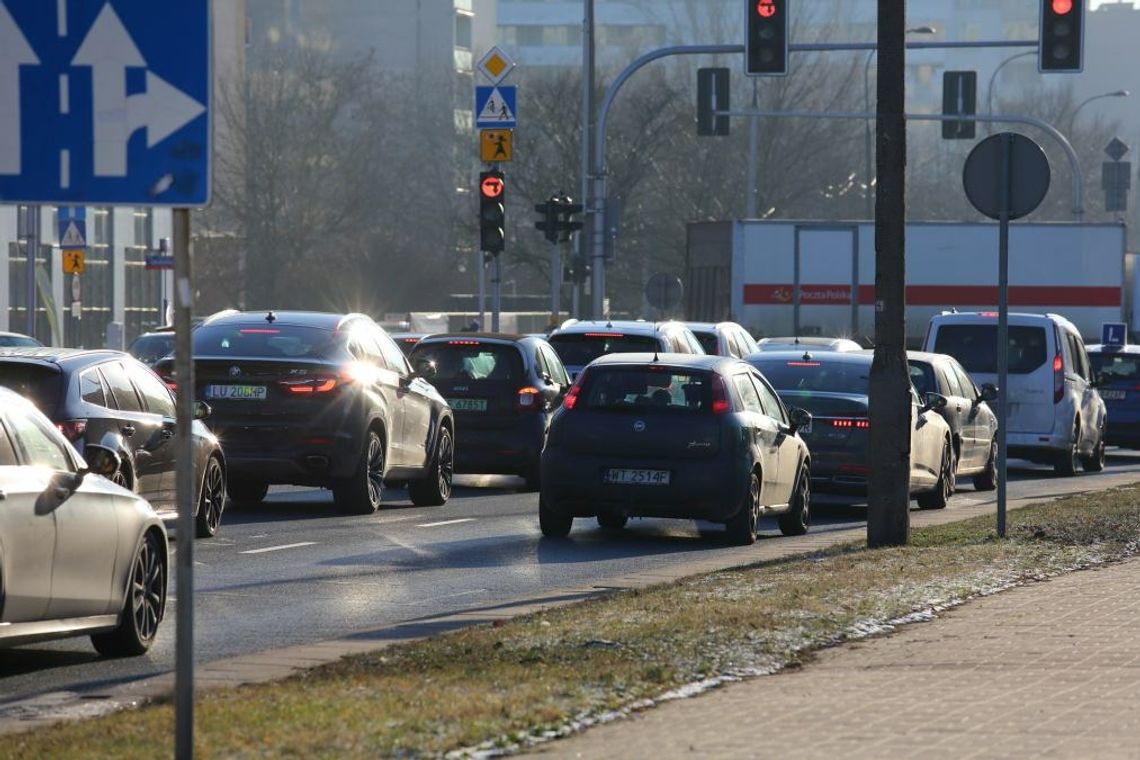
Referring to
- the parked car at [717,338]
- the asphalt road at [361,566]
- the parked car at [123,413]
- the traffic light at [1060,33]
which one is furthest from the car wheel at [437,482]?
the traffic light at [1060,33]

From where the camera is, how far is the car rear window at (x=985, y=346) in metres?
30.6

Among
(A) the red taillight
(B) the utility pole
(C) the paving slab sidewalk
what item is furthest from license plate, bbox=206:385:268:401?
(C) the paving slab sidewalk

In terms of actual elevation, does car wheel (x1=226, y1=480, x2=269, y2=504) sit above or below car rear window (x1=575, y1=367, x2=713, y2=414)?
below

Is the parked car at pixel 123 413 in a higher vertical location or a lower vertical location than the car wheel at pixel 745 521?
higher

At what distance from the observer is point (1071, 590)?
46.1ft

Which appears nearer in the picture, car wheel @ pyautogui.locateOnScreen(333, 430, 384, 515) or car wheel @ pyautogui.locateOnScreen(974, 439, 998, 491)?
car wheel @ pyautogui.locateOnScreen(333, 430, 384, 515)

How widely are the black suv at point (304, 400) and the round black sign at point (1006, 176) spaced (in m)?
5.40

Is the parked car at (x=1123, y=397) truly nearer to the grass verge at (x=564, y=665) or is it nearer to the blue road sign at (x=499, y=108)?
the blue road sign at (x=499, y=108)

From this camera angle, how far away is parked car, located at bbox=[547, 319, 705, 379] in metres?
26.8

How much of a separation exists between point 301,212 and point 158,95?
290 feet

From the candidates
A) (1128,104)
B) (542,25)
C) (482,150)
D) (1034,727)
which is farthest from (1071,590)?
(1128,104)

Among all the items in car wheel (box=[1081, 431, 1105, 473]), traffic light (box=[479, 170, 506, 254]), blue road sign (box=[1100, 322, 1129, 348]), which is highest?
traffic light (box=[479, 170, 506, 254])

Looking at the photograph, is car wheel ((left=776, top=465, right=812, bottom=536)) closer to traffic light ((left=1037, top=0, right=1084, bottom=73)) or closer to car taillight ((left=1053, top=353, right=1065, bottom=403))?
traffic light ((left=1037, top=0, right=1084, bottom=73))

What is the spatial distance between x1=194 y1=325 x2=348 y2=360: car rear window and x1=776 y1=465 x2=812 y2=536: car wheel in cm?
382
